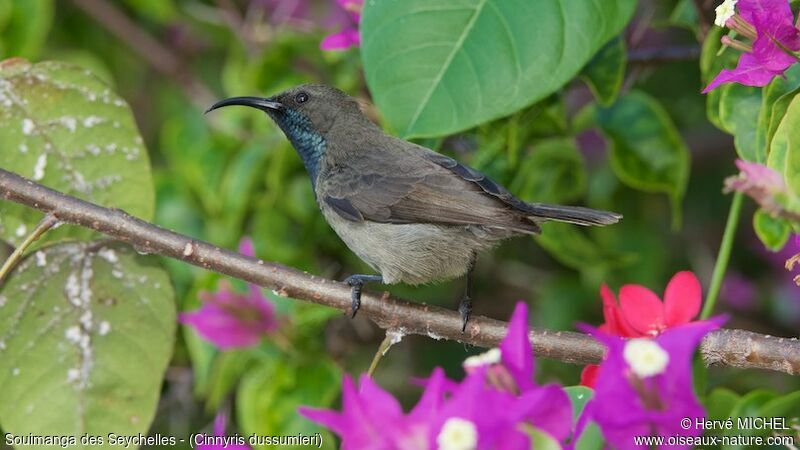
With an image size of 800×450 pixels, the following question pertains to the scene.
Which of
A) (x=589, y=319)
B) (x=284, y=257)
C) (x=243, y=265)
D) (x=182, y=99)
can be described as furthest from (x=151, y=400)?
(x=182, y=99)

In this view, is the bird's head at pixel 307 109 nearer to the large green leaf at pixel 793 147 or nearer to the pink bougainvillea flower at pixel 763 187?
the large green leaf at pixel 793 147

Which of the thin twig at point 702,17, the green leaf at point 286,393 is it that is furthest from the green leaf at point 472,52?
the green leaf at point 286,393

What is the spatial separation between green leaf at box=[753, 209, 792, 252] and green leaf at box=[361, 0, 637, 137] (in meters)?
0.54

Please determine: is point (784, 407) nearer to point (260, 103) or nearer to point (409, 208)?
point (409, 208)

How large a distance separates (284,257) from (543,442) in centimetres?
233

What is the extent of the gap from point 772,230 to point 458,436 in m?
1.15

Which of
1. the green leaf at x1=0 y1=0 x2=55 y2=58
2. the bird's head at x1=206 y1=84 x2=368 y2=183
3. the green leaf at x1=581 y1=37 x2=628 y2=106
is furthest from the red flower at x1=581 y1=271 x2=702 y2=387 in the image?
the green leaf at x1=0 y1=0 x2=55 y2=58

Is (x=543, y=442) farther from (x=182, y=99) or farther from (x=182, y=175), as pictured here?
(x=182, y=99)

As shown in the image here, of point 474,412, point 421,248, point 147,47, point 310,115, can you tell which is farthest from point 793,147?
point 147,47

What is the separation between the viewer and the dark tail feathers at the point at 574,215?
270 centimetres

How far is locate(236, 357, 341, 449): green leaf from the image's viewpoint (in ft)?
10.4

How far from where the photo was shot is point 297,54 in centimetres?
392

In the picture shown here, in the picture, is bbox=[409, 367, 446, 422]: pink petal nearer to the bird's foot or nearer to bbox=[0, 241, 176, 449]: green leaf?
the bird's foot

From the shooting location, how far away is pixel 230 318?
10.4ft
